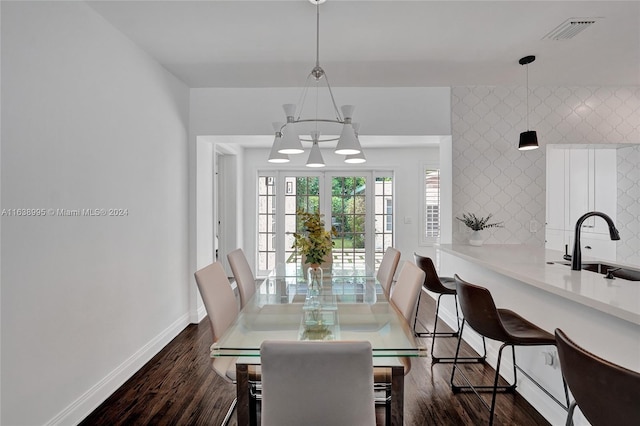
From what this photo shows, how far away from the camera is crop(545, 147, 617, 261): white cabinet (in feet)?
13.8

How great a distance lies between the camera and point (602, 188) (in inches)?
169

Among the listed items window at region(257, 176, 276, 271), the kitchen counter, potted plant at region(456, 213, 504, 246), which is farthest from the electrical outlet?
window at region(257, 176, 276, 271)

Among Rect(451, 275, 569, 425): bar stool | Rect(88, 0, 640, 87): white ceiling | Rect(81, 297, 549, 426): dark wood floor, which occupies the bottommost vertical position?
Rect(81, 297, 549, 426): dark wood floor

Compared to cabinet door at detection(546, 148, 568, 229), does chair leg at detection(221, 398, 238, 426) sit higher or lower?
lower

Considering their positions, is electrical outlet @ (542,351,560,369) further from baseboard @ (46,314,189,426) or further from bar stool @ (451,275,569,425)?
baseboard @ (46,314,189,426)

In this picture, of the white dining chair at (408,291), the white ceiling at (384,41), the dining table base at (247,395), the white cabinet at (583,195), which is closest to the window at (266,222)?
the white ceiling at (384,41)

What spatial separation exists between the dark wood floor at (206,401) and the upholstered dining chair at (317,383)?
1038 mm

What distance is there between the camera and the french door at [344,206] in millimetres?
5781

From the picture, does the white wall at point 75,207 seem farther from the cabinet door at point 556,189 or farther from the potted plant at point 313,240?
the cabinet door at point 556,189

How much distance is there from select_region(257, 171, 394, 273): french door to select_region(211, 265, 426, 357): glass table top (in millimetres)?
3022

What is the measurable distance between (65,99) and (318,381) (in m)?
2.06

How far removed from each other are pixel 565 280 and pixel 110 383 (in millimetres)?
2891

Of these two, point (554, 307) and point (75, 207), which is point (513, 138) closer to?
point (554, 307)

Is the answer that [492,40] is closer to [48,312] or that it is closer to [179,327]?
[48,312]
